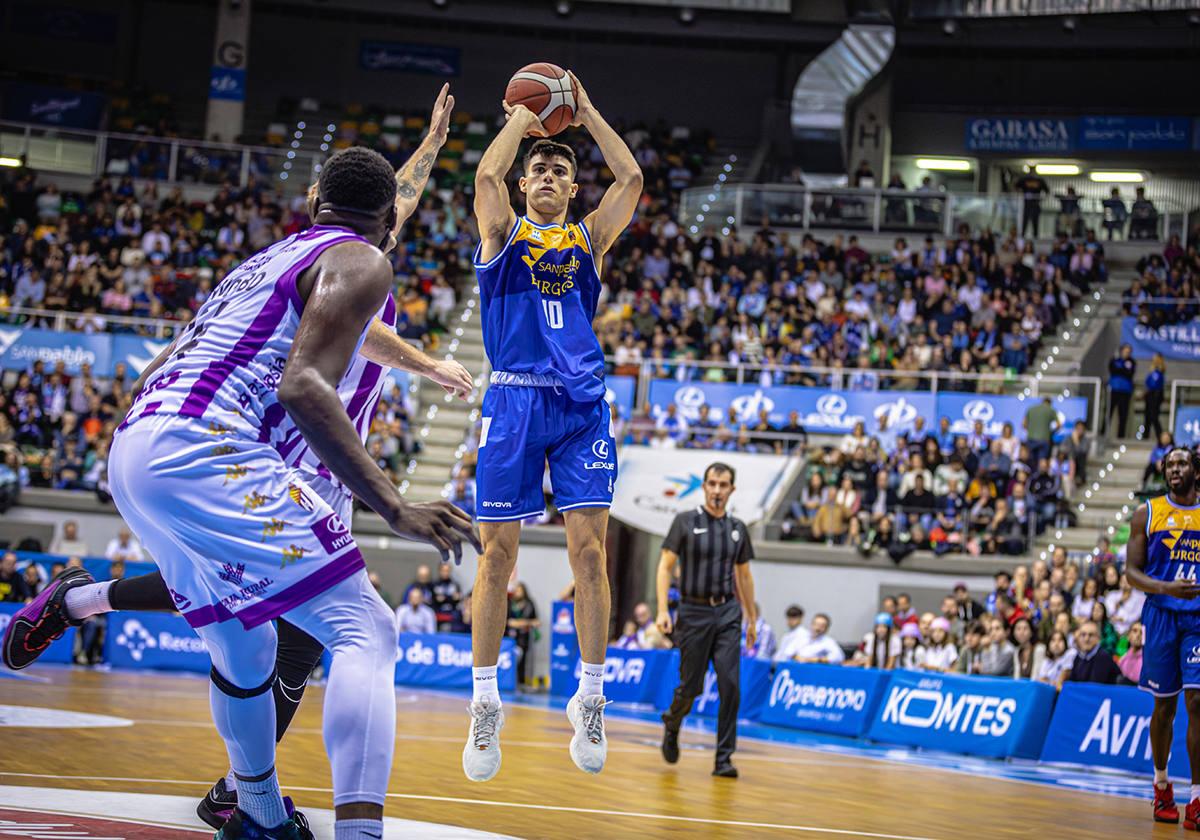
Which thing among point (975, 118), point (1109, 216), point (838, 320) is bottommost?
point (838, 320)

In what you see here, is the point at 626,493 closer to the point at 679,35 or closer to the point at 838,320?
the point at 838,320

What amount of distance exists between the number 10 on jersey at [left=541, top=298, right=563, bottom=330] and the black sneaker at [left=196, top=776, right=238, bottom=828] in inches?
105

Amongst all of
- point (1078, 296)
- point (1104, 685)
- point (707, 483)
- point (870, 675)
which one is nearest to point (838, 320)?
point (1078, 296)

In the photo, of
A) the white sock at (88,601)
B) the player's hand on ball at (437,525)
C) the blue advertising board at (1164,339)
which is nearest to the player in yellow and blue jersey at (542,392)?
the white sock at (88,601)

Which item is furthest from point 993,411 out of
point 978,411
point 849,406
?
point 849,406

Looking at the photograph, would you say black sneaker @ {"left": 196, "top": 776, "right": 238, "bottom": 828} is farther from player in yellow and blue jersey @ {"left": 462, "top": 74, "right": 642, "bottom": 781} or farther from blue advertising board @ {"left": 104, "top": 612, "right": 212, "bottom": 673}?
blue advertising board @ {"left": 104, "top": 612, "right": 212, "bottom": 673}

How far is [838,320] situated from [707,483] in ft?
48.7

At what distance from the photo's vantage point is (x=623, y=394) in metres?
23.3

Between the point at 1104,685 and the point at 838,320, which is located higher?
the point at 838,320

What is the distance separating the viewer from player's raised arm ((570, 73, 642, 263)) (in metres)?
7.05

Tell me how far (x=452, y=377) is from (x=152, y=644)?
46.3 ft

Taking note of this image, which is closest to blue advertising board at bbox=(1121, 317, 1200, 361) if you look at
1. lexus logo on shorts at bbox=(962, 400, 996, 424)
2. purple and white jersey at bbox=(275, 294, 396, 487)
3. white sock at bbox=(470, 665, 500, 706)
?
lexus logo on shorts at bbox=(962, 400, 996, 424)

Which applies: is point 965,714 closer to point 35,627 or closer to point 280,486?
point 35,627

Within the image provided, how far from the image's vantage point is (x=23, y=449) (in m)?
22.5
